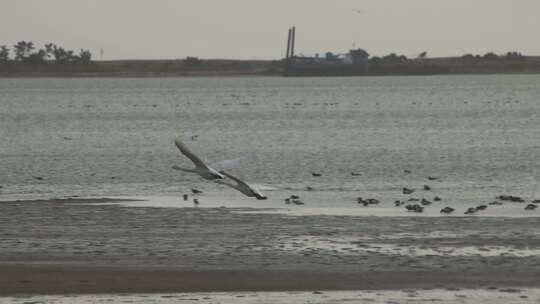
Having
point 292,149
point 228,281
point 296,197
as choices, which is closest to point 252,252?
point 228,281

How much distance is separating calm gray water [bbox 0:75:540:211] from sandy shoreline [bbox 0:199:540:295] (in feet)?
18.8

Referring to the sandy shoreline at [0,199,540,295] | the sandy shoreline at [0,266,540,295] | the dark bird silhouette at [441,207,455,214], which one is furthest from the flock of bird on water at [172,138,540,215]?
the sandy shoreline at [0,266,540,295]

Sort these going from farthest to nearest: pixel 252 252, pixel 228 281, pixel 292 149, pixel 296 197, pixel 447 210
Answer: pixel 292 149
pixel 296 197
pixel 447 210
pixel 252 252
pixel 228 281

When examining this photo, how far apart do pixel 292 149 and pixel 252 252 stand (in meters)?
36.8

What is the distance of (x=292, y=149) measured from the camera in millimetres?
60625

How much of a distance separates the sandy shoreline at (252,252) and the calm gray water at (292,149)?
5724 mm

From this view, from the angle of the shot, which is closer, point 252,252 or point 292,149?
point 252,252

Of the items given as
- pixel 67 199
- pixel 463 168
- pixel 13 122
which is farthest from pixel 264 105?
pixel 67 199

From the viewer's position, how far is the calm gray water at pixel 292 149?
128 ft

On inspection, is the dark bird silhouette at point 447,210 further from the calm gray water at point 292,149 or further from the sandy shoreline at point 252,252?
the calm gray water at point 292,149

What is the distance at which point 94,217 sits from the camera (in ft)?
97.0

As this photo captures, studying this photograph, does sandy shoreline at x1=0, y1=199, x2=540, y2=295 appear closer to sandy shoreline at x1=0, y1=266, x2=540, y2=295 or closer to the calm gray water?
sandy shoreline at x1=0, y1=266, x2=540, y2=295

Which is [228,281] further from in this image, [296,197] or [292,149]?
[292,149]

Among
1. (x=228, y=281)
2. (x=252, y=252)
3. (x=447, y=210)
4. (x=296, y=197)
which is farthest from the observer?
(x=296, y=197)
